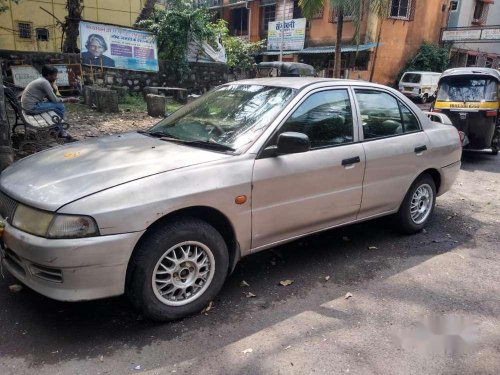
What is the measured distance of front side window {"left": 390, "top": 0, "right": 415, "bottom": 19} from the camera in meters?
23.8

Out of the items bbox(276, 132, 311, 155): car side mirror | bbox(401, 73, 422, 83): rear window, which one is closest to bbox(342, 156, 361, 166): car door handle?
bbox(276, 132, 311, 155): car side mirror

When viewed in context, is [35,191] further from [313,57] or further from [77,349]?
[313,57]

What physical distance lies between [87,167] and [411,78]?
75.4ft

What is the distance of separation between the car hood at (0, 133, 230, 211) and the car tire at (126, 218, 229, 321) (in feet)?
1.50

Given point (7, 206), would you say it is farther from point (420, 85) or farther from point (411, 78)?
point (411, 78)

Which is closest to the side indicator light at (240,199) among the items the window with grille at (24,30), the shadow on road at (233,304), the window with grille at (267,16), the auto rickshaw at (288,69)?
the shadow on road at (233,304)

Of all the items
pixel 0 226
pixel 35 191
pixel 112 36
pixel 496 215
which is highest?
pixel 112 36

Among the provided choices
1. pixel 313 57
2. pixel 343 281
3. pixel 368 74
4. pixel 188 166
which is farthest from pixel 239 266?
pixel 313 57

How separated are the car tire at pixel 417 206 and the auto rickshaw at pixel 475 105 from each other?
5.02 m

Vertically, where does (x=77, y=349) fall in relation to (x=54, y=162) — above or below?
below

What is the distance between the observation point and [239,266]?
161 inches

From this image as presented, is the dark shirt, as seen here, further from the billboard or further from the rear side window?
the rear side window

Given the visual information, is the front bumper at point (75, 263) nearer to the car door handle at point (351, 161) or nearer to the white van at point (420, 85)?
the car door handle at point (351, 161)

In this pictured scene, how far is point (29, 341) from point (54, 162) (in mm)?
1282
